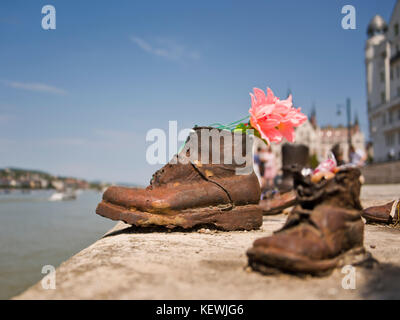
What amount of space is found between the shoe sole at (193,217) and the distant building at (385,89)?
40.3 metres

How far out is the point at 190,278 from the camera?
57.9 inches

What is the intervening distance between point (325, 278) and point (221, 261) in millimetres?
519

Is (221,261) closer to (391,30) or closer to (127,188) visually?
(127,188)

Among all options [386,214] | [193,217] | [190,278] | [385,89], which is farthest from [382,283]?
[385,89]

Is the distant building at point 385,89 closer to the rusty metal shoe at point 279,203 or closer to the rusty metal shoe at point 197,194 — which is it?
the rusty metal shoe at point 279,203

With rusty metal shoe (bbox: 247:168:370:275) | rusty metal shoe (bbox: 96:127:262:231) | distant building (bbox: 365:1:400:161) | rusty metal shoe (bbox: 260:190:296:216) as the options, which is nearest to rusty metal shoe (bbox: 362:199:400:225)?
rusty metal shoe (bbox: 96:127:262:231)

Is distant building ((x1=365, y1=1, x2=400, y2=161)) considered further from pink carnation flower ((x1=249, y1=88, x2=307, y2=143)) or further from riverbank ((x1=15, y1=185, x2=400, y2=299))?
riverbank ((x1=15, y1=185, x2=400, y2=299))

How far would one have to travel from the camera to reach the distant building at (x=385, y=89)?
39938 millimetres

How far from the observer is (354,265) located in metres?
1.63

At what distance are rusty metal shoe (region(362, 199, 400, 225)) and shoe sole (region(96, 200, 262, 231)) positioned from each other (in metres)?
1.21

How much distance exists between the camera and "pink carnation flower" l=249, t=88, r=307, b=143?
3.00m

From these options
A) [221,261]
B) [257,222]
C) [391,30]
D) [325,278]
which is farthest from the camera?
[391,30]

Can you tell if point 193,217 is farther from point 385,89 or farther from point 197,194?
point 385,89
